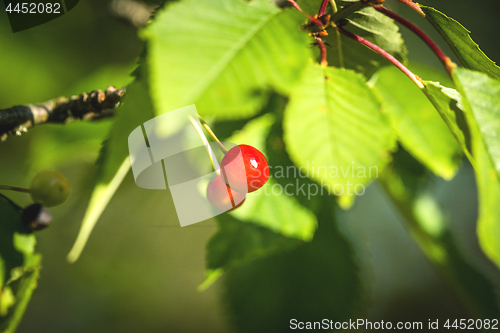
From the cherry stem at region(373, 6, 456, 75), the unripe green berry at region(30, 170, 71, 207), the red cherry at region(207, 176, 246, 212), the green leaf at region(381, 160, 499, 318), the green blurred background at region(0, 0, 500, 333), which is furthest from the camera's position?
the green blurred background at region(0, 0, 500, 333)

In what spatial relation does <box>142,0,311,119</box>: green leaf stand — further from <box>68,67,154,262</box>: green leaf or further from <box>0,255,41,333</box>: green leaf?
<box>0,255,41,333</box>: green leaf

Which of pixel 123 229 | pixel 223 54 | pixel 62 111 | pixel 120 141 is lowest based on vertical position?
pixel 123 229

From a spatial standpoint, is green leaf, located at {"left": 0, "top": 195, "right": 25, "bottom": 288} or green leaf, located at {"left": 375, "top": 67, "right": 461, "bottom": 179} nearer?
green leaf, located at {"left": 0, "top": 195, "right": 25, "bottom": 288}

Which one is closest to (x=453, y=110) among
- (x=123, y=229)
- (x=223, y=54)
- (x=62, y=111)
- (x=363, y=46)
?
(x=363, y=46)

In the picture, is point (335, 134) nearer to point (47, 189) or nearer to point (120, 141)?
point (120, 141)

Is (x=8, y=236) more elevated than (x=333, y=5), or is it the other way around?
(x=333, y=5)

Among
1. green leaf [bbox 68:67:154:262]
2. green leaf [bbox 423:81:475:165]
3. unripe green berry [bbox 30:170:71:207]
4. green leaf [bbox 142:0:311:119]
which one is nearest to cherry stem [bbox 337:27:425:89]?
green leaf [bbox 423:81:475:165]
